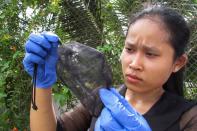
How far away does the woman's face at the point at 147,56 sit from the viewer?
1658 millimetres

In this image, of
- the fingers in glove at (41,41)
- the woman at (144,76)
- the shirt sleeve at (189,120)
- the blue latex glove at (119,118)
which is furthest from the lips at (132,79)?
the fingers in glove at (41,41)

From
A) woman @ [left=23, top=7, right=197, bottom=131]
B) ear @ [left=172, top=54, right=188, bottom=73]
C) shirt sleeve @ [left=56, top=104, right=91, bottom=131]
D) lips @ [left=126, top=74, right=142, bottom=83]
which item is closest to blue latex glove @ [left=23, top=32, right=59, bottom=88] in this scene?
woman @ [left=23, top=7, right=197, bottom=131]

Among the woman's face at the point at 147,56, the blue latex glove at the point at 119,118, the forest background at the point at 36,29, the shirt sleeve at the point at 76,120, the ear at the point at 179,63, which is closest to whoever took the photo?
the blue latex glove at the point at 119,118

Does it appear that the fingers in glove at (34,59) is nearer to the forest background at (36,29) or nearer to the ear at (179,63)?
the ear at (179,63)

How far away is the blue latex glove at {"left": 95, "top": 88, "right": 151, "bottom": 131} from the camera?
4.99 ft

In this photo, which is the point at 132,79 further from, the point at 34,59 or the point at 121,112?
the point at 34,59

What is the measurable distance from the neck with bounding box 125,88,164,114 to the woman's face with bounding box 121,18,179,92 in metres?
0.10

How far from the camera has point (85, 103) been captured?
179cm

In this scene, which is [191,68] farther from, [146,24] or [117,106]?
[117,106]

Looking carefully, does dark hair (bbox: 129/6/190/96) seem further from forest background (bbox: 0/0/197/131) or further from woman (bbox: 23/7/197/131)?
forest background (bbox: 0/0/197/131)

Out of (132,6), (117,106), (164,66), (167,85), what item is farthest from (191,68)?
(117,106)

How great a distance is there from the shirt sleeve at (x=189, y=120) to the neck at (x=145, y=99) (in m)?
0.17

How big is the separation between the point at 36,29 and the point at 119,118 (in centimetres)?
184

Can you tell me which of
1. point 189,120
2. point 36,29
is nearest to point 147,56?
point 189,120
